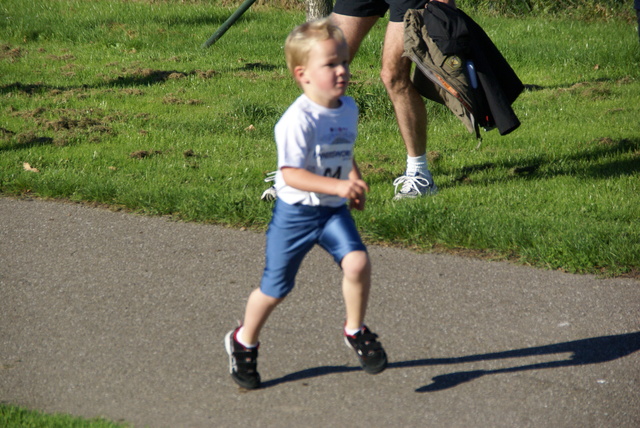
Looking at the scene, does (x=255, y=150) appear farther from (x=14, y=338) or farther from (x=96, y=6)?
(x=96, y=6)

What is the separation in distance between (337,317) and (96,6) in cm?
1056

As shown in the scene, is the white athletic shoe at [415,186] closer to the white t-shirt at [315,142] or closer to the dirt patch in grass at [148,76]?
the white t-shirt at [315,142]

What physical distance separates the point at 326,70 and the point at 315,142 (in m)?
0.26

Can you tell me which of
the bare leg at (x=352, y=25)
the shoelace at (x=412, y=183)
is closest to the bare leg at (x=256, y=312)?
the shoelace at (x=412, y=183)

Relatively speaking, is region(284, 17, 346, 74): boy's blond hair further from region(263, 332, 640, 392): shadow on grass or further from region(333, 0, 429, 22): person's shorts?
region(333, 0, 429, 22): person's shorts

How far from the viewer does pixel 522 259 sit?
168 inches

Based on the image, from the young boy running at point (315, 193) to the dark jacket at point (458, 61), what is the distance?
201 cm

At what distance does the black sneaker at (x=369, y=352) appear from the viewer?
3047 millimetres

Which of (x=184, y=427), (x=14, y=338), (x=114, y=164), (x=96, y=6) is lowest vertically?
(x=96, y=6)

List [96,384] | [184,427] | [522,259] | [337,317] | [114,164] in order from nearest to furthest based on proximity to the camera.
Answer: [184,427] → [96,384] → [337,317] → [522,259] → [114,164]

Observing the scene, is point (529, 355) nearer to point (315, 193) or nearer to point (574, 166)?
point (315, 193)

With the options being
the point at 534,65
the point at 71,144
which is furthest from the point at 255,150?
the point at 534,65

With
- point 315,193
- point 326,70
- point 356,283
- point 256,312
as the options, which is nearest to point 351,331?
point 356,283

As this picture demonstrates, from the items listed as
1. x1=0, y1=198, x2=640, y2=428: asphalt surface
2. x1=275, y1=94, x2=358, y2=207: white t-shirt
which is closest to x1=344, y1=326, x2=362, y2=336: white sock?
x1=0, y1=198, x2=640, y2=428: asphalt surface
